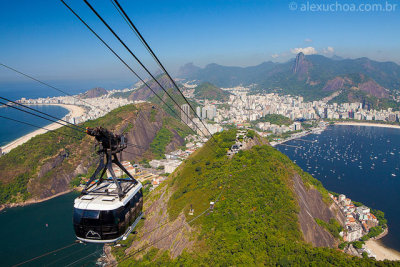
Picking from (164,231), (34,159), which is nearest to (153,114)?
(34,159)

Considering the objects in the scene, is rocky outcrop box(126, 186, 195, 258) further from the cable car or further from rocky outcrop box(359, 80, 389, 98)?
rocky outcrop box(359, 80, 389, 98)

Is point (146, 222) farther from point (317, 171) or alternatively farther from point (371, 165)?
point (371, 165)

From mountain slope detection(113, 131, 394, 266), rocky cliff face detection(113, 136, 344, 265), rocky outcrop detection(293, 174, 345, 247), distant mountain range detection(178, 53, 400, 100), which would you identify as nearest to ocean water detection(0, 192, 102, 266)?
mountain slope detection(113, 131, 394, 266)

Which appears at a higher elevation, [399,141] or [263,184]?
[263,184]

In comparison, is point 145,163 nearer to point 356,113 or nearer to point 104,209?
point 104,209

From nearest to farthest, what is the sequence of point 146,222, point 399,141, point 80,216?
point 80,216, point 146,222, point 399,141

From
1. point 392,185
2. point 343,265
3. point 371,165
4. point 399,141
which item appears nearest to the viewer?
point 343,265

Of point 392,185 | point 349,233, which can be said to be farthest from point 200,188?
point 392,185
